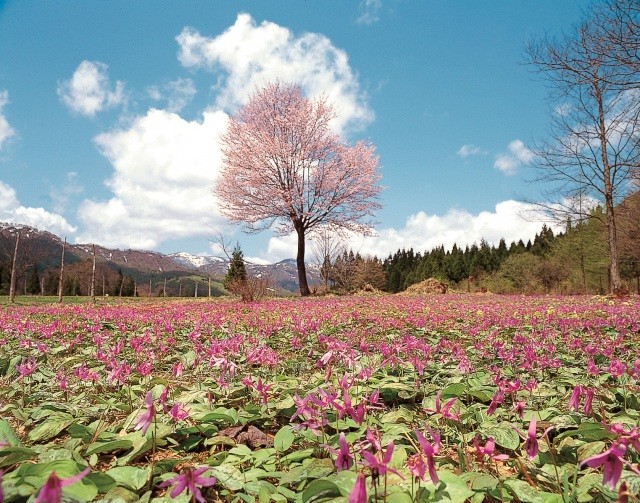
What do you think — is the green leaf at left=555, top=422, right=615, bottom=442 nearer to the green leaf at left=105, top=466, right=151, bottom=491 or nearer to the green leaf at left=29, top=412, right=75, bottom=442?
the green leaf at left=105, top=466, right=151, bottom=491

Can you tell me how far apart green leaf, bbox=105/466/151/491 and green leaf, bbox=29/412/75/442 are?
790mm

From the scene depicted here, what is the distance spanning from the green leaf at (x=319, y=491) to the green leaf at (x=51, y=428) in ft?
4.89

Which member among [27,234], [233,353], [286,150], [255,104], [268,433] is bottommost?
[268,433]

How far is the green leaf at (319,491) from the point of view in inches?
53.2

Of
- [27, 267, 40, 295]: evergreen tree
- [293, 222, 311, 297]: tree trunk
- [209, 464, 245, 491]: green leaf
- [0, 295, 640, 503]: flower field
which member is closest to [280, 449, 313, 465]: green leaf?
[0, 295, 640, 503]: flower field

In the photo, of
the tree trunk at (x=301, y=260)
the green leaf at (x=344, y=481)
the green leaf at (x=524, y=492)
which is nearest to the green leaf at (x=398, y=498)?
the green leaf at (x=344, y=481)

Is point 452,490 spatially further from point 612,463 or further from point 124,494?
point 124,494

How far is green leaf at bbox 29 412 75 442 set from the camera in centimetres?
207

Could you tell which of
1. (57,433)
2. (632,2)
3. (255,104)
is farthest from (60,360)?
(255,104)

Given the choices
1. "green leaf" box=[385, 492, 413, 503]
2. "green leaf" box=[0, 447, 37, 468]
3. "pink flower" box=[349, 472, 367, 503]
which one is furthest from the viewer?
"green leaf" box=[0, 447, 37, 468]

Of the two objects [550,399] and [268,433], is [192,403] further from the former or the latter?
[550,399]

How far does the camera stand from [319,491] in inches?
54.2

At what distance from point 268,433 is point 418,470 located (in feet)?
4.44

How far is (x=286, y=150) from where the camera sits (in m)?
27.3
